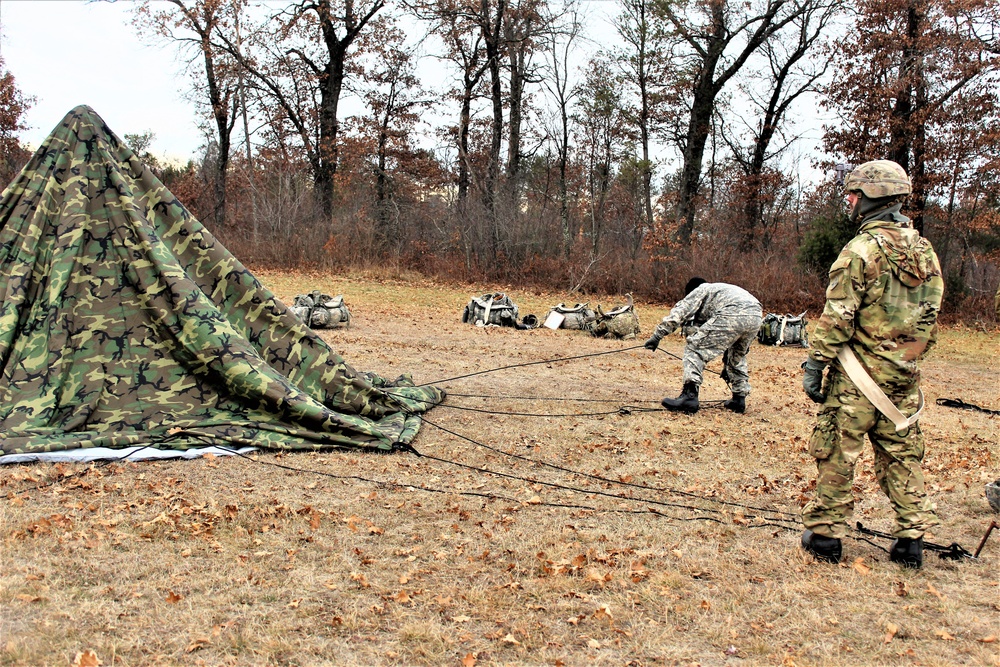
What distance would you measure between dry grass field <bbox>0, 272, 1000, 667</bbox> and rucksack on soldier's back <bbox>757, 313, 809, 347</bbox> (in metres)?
7.86

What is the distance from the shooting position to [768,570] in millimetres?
4383

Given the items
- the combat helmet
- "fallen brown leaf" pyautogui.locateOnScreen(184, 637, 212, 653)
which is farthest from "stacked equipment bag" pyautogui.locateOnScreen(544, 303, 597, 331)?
"fallen brown leaf" pyautogui.locateOnScreen(184, 637, 212, 653)

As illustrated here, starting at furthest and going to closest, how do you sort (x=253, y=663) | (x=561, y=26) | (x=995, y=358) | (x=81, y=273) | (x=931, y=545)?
(x=561, y=26) < (x=995, y=358) < (x=81, y=273) < (x=931, y=545) < (x=253, y=663)

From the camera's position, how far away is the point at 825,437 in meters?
4.45

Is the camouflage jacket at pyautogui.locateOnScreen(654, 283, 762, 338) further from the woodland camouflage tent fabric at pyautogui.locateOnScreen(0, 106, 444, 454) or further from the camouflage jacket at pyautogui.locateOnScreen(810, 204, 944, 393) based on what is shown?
the camouflage jacket at pyautogui.locateOnScreen(810, 204, 944, 393)

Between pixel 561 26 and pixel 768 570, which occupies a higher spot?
pixel 561 26

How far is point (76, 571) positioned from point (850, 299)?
4163 millimetres

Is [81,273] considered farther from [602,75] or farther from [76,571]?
[602,75]

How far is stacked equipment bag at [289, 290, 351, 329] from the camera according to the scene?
1373 cm

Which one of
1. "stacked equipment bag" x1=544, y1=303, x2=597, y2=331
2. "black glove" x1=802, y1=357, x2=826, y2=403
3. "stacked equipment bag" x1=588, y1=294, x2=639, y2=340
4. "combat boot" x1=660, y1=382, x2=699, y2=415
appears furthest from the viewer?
"stacked equipment bag" x1=544, y1=303, x2=597, y2=331

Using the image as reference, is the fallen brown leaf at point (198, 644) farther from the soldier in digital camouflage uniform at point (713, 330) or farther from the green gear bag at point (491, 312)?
the green gear bag at point (491, 312)

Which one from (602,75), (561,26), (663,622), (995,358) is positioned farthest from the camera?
(602,75)

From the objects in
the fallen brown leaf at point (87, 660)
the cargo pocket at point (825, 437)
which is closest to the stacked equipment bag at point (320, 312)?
the cargo pocket at point (825, 437)

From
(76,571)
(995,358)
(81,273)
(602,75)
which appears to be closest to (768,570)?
(76,571)
